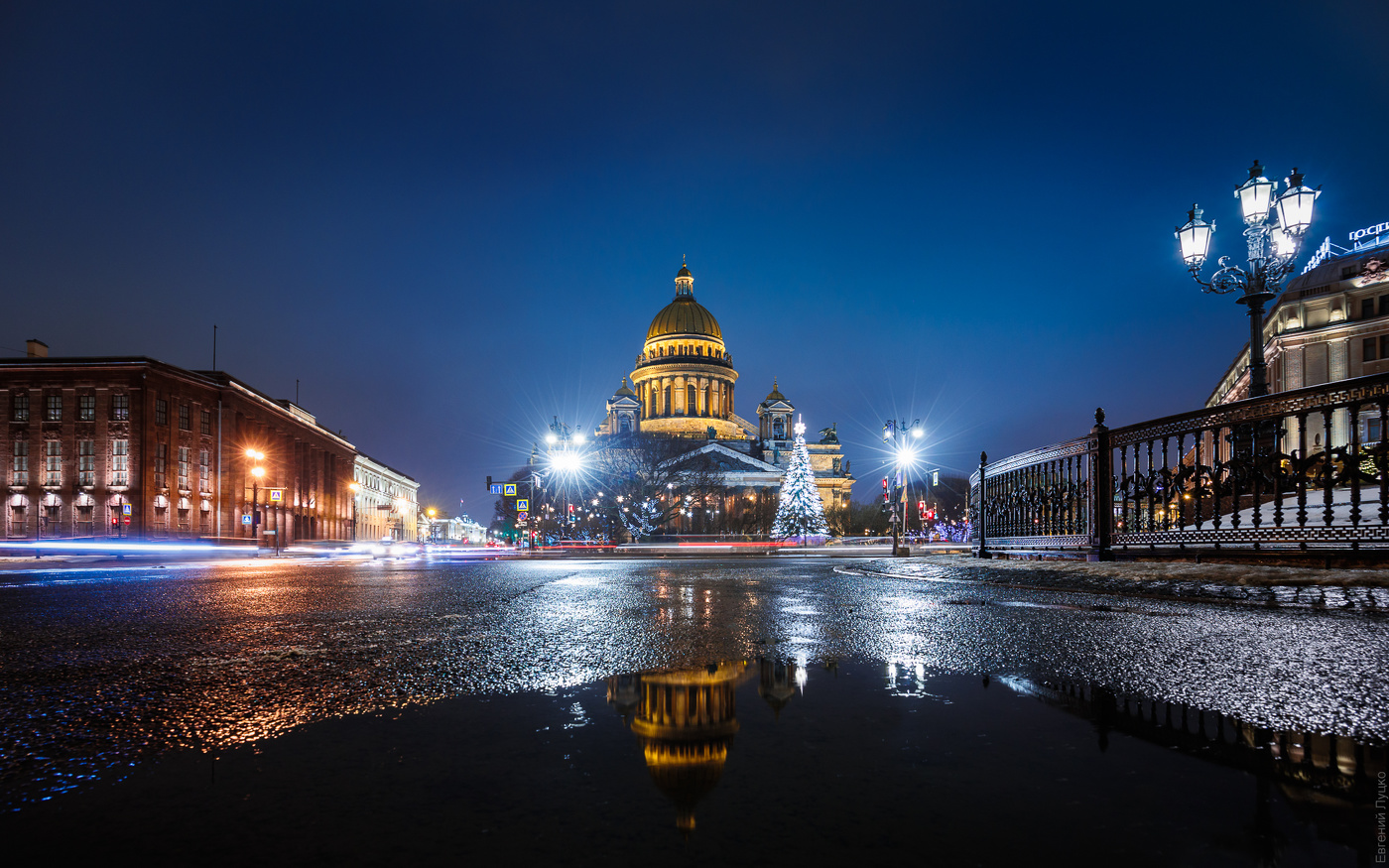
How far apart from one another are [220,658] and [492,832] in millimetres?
2799

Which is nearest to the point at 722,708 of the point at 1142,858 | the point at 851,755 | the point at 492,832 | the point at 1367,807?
the point at 851,755

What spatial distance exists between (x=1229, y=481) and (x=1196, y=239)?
6977 millimetres

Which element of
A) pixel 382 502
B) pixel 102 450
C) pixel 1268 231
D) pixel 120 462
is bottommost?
pixel 382 502

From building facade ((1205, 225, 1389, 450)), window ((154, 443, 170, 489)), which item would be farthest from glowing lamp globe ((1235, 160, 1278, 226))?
window ((154, 443, 170, 489))

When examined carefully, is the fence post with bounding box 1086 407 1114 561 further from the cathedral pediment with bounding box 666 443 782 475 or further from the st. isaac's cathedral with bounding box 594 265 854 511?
the st. isaac's cathedral with bounding box 594 265 854 511

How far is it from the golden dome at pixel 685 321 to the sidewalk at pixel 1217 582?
107 m

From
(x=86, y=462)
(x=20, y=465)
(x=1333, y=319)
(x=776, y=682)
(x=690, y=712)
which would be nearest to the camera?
(x=690, y=712)

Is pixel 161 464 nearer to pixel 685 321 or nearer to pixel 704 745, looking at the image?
pixel 704 745

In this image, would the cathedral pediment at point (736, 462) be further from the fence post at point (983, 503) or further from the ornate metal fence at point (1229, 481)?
the ornate metal fence at point (1229, 481)

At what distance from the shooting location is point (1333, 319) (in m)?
56.3

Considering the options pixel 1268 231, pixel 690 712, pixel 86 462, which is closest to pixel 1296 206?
pixel 1268 231

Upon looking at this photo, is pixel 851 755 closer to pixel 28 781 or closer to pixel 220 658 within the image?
pixel 28 781

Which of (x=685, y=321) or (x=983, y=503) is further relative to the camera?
(x=685, y=321)

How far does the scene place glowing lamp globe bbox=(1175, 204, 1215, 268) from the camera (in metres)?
12.7
